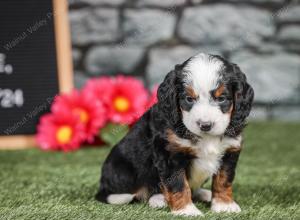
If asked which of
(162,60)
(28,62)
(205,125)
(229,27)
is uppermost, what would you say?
(205,125)

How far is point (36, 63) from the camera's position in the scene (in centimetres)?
505

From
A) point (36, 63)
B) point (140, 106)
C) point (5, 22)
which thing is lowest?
point (140, 106)

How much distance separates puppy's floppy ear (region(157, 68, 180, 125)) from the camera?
2629 mm

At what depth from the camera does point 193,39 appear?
579 centimetres

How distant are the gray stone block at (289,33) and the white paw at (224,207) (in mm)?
3345

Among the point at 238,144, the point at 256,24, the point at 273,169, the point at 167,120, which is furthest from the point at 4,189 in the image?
the point at 256,24

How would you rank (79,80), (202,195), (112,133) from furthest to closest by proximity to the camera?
1. (79,80)
2. (112,133)
3. (202,195)

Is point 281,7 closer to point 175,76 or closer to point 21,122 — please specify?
point 21,122

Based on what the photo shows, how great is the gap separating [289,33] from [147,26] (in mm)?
1346

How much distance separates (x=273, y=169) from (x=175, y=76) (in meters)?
1.54

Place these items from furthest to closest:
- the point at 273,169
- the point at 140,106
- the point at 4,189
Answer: the point at 140,106, the point at 273,169, the point at 4,189

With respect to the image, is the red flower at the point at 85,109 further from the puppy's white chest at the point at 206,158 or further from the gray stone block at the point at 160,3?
the puppy's white chest at the point at 206,158

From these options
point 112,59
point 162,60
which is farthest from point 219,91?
point 112,59

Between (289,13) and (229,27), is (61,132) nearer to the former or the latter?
(229,27)
